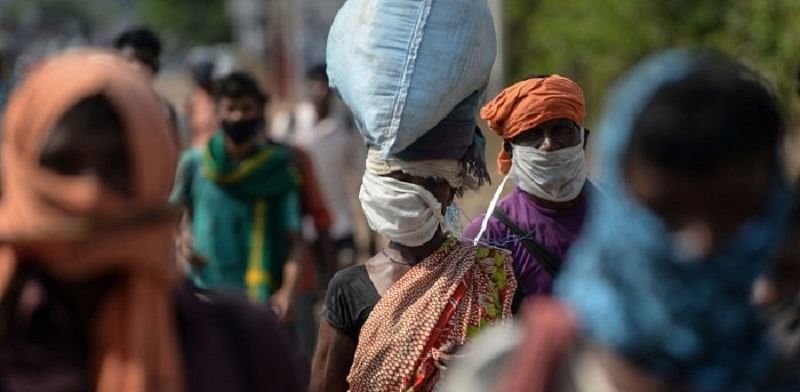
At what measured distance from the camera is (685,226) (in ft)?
9.25

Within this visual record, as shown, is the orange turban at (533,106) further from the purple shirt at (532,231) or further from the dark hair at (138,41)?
the dark hair at (138,41)

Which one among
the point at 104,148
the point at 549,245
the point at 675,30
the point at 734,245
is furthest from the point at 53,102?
the point at 675,30

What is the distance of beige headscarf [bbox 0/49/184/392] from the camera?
3.05m

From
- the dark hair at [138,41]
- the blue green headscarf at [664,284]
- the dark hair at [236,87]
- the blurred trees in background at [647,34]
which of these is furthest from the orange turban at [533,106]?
Result: the blurred trees in background at [647,34]

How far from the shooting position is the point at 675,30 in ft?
64.7

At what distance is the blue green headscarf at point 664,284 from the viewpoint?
279cm

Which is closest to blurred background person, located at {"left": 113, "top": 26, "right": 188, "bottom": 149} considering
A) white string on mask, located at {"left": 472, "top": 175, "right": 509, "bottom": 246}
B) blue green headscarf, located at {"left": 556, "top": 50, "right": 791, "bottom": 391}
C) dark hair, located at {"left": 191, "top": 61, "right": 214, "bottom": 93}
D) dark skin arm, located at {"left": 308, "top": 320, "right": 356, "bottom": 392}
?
dark hair, located at {"left": 191, "top": 61, "right": 214, "bottom": 93}

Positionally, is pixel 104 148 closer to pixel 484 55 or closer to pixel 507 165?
pixel 484 55

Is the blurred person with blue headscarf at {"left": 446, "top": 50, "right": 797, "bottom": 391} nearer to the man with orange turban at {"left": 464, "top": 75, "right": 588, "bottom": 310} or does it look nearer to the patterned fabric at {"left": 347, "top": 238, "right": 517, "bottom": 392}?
the patterned fabric at {"left": 347, "top": 238, "right": 517, "bottom": 392}

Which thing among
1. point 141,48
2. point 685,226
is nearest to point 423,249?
point 685,226

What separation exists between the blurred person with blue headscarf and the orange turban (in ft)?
8.38

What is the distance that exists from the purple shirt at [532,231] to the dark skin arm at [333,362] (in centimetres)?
70

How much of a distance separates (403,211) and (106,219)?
166cm

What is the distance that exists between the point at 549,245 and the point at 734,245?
8.59 feet
